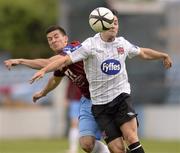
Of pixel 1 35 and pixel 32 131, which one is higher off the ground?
pixel 1 35

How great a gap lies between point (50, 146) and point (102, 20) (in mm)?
11676

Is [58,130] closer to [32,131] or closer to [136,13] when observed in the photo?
[32,131]

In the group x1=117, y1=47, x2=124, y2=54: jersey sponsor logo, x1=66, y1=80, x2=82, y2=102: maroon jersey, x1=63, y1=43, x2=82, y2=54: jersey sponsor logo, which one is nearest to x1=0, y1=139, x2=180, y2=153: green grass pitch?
x1=66, y1=80, x2=82, y2=102: maroon jersey

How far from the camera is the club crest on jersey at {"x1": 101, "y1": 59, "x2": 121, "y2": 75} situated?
552 inches

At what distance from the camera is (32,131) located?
30.8 meters

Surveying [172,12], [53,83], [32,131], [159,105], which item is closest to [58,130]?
[32,131]

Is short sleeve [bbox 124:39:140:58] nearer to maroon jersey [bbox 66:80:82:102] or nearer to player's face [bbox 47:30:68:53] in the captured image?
player's face [bbox 47:30:68:53]

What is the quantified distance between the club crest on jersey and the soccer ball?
0.54 meters

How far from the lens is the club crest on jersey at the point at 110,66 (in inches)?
552

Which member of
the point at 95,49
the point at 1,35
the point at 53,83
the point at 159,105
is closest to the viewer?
the point at 95,49

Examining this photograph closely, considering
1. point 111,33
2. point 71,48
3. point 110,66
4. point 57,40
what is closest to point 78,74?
point 71,48

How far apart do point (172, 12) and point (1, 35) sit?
17076mm

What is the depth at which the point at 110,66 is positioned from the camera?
552 inches

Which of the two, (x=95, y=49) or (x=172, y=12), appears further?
(x=172, y=12)
